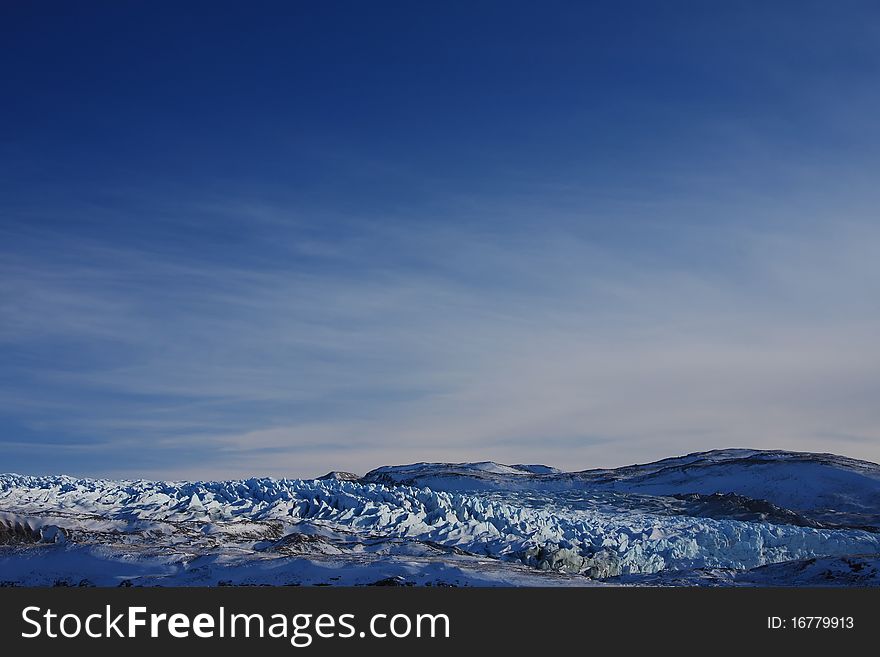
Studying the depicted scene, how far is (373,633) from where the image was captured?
12164 millimetres

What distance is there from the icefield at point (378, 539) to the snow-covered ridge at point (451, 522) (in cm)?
6

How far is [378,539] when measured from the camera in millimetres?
23219

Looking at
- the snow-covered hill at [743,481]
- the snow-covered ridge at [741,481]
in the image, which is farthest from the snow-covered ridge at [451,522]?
the snow-covered ridge at [741,481]

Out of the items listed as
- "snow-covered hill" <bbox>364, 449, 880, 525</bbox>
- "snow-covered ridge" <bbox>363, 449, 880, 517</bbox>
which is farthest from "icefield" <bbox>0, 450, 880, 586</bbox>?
"snow-covered hill" <bbox>364, 449, 880, 525</bbox>

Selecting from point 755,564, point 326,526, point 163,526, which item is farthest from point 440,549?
point 755,564

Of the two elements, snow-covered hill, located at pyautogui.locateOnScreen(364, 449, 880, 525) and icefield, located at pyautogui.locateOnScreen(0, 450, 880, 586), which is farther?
snow-covered hill, located at pyautogui.locateOnScreen(364, 449, 880, 525)

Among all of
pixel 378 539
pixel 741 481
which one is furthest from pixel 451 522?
pixel 741 481

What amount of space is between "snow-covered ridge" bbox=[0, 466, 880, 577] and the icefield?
0.21 ft

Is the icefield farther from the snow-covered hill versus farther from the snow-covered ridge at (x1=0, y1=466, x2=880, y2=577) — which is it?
the snow-covered hill

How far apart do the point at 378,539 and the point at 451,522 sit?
3.17 metres

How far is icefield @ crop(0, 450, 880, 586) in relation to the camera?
17672mm

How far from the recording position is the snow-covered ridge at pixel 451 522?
23.6 m

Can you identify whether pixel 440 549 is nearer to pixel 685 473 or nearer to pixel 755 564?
pixel 755 564

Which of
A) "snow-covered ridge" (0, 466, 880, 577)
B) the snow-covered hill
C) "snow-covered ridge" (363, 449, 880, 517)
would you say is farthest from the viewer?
"snow-covered ridge" (363, 449, 880, 517)
